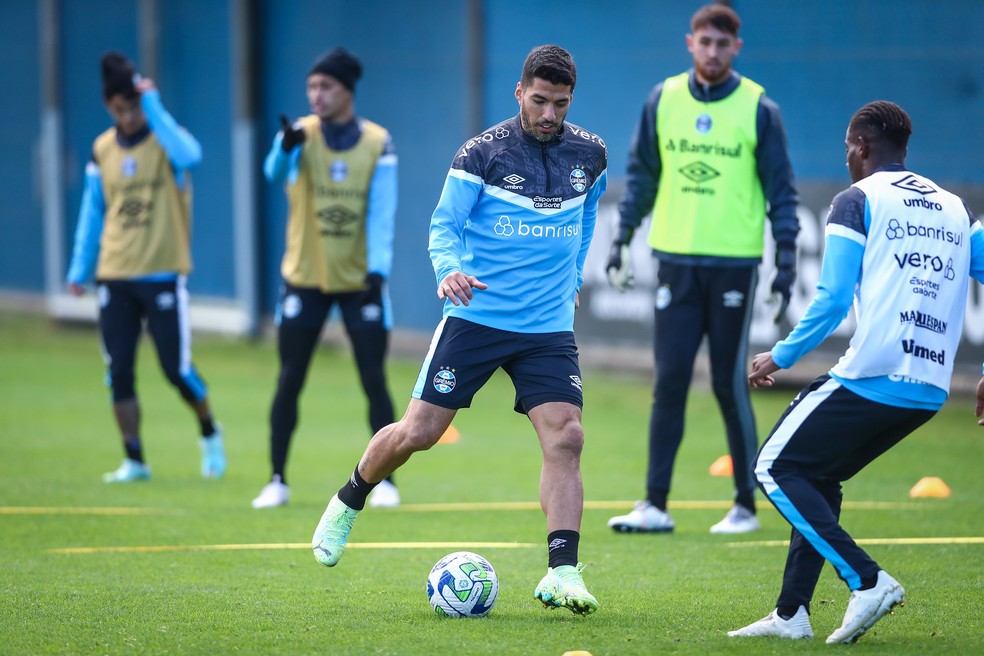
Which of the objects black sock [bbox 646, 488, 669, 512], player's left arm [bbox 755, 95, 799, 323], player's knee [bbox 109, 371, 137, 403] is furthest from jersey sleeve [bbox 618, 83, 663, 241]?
player's knee [bbox 109, 371, 137, 403]

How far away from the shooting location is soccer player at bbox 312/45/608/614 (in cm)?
568

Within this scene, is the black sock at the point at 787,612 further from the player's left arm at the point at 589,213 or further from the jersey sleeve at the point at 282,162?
the jersey sleeve at the point at 282,162

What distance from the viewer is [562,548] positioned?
17.9 ft

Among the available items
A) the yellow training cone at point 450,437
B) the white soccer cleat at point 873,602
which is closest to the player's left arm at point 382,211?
the yellow training cone at point 450,437

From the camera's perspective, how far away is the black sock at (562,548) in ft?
17.8

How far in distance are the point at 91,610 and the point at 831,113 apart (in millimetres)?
9244

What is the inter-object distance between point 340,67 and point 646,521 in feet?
10.4

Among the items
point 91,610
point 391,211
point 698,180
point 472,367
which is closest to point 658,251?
point 698,180

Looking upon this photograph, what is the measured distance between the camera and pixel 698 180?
7.74m

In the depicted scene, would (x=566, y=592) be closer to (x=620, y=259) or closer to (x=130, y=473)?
(x=620, y=259)

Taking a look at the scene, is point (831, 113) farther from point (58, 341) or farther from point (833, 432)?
point (58, 341)

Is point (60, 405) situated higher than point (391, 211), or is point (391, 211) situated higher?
point (391, 211)

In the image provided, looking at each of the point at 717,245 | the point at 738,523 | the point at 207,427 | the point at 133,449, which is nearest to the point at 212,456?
the point at 207,427

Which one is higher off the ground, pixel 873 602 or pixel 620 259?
pixel 620 259
